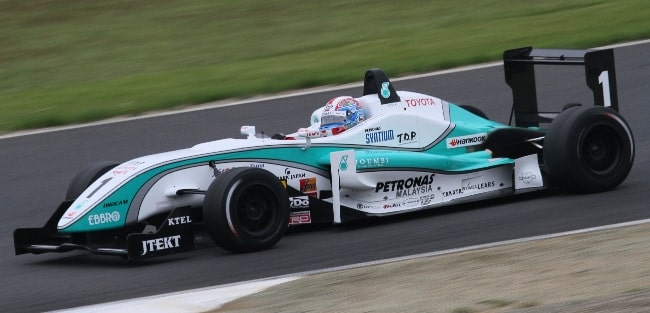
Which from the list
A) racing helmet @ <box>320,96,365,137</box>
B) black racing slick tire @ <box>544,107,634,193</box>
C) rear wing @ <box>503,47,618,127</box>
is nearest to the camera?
black racing slick tire @ <box>544,107,634,193</box>

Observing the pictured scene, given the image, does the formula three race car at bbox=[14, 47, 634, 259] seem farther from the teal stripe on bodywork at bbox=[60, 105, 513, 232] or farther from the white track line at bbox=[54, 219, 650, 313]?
the white track line at bbox=[54, 219, 650, 313]

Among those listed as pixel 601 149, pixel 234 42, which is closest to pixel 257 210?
pixel 601 149

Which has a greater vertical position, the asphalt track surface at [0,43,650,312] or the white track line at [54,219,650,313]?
the asphalt track surface at [0,43,650,312]

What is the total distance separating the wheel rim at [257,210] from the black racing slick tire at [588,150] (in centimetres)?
254

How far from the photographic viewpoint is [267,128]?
44.3 ft

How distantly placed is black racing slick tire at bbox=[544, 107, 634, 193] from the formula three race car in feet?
0.04

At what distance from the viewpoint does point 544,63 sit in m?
10.9

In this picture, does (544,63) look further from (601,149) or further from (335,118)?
(335,118)

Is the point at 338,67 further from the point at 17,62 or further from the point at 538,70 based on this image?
the point at 17,62

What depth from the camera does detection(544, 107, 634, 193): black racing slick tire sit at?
31.8ft

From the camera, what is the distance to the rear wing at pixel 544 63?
10.6 m

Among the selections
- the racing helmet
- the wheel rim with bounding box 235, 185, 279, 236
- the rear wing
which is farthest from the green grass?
the wheel rim with bounding box 235, 185, 279, 236

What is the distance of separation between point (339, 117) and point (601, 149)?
2288 mm

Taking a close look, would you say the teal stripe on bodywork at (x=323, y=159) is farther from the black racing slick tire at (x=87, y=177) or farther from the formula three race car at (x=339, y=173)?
the black racing slick tire at (x=87, y=177)
